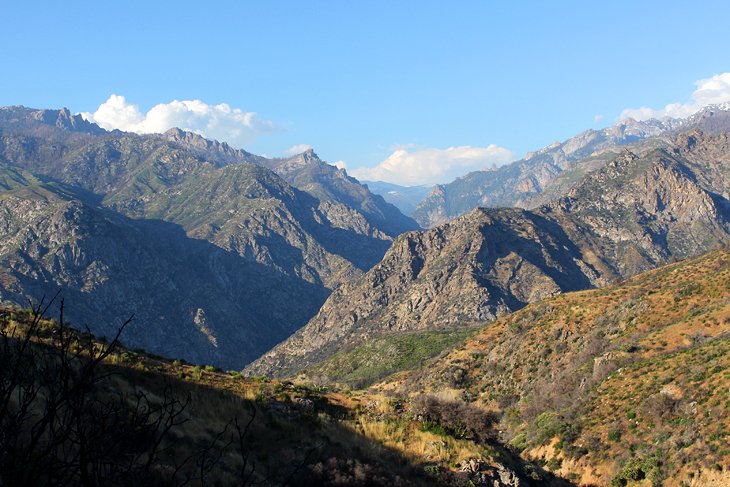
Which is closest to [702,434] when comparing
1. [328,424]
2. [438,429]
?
[438,429]

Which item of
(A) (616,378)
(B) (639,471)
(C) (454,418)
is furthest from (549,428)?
(C) (454,418)

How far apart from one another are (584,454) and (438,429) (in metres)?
27.5

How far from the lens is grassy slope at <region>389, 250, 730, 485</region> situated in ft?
126

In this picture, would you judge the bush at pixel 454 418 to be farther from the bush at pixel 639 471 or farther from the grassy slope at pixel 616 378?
the grassy slope at pixel 616 378

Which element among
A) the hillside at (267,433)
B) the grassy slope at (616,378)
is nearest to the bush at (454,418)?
the hillside at (267,433)

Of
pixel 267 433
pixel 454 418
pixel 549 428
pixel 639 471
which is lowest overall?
pixel 549 428

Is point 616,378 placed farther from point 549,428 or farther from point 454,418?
point 454,418

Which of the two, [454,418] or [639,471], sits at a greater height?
[454,418]

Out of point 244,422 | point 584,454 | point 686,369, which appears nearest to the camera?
point 244,422

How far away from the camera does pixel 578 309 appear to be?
91.6m

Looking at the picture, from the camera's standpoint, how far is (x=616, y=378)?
182ft

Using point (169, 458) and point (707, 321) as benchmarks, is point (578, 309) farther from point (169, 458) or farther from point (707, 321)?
point (169, 458)

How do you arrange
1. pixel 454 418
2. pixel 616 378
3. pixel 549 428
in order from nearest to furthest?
pixel 454 418
pixel 549 428
pixel 616 378

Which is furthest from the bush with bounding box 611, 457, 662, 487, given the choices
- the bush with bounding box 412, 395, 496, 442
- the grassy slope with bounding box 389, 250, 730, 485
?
the bush with bounding box 412, 395, 496, 442
